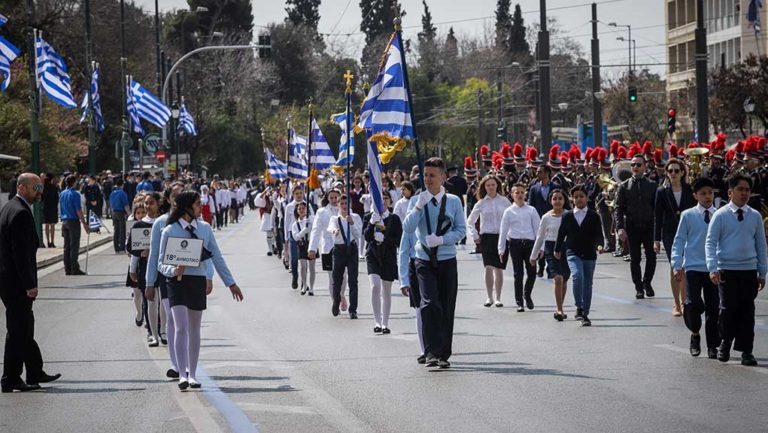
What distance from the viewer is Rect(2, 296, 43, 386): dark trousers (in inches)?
458

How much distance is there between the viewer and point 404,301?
20.1m

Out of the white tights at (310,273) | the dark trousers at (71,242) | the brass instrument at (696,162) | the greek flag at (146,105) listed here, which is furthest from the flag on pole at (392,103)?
the greek flag at (146,105)

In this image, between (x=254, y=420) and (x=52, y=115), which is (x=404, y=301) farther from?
(x=52, y=115)

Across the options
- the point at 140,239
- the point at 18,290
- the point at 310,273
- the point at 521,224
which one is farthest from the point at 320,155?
the point at 18,290

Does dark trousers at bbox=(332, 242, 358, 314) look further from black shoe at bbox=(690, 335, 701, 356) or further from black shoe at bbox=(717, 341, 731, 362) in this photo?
black shoe at bbox=(717, 341, 731, 362)

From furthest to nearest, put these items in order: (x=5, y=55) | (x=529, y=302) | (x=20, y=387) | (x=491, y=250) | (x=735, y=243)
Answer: (x=5, y=55) → (x=491, y=250) → (x=529, y=302) → (x=735, y=243) → (x=20, y=387)

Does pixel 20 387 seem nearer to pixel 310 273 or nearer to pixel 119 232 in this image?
pixel 310 273

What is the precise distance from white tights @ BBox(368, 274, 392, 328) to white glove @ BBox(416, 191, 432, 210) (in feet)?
11.0

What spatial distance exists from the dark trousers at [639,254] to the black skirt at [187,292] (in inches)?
350

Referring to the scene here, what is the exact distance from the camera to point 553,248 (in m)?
17.6

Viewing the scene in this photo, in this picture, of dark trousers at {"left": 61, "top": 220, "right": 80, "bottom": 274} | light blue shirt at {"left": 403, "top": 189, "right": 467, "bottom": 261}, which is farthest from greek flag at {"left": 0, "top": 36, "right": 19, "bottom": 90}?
light blue shirt at {"left": 403, "top": 189, "right": 467, "bottom": 261}

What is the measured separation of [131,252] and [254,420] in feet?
16.4

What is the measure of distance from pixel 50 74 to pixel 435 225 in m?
21.3

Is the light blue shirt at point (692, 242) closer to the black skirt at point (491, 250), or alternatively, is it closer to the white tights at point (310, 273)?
the black skirt at point (491, 250)
